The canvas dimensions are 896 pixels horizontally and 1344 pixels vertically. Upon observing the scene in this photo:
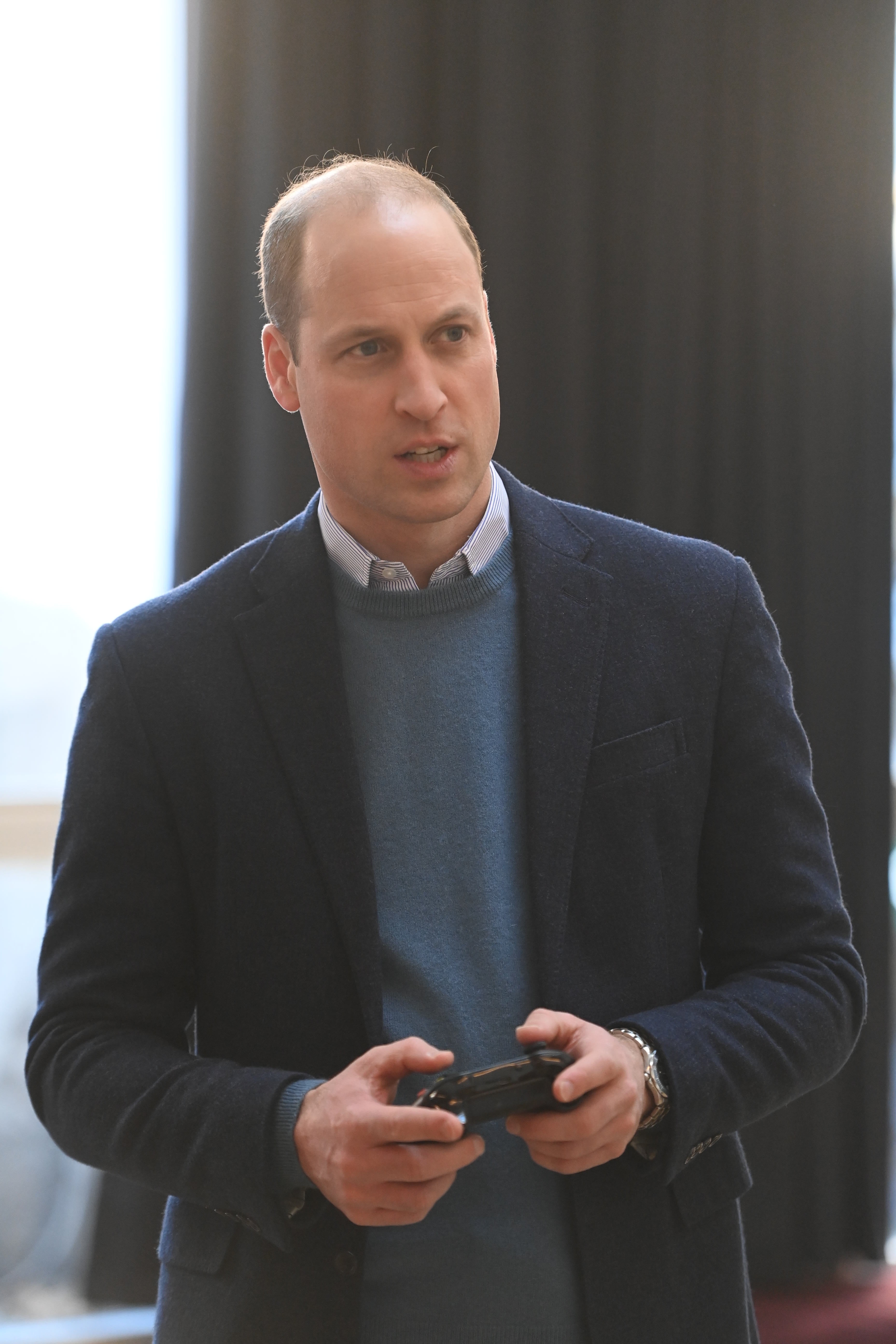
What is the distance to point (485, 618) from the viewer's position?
1314mm

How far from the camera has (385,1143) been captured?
0.94 m

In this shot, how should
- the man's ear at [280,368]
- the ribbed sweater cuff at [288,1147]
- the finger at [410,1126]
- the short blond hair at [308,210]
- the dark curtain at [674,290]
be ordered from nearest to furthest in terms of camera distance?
the finger at [410,1126]
the ribbed sweater cuff at [288,1147]
the short blond hair at [308,210]
the man's ear at [280,368]
the dark curtain at [674,290]

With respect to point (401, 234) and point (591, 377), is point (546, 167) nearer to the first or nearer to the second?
point (591, 377)

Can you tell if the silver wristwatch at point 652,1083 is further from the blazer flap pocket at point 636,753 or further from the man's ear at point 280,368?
the man's ear at point 280,368

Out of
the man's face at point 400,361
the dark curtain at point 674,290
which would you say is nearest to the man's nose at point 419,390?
the man's face at point 400,361

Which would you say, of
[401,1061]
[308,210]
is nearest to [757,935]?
[401,1061]

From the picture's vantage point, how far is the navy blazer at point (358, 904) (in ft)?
3.74

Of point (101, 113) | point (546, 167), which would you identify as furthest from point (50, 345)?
point (546, 167)

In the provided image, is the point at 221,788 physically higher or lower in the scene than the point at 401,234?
lower

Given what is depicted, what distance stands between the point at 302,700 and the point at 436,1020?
0.36 metres

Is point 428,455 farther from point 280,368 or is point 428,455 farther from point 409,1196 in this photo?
point 409,1196

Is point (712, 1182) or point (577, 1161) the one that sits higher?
point (577, 1161)

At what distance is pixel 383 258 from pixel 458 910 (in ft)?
2.24

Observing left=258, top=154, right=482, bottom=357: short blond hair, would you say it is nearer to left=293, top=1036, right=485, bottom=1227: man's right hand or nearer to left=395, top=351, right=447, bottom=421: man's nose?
left=395, top=351, right=447, bottom=421: man's nose
